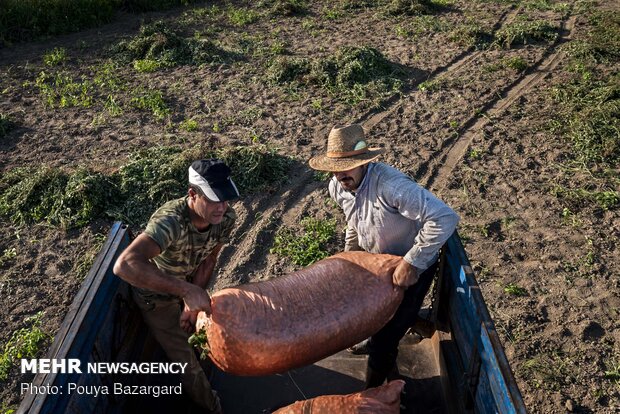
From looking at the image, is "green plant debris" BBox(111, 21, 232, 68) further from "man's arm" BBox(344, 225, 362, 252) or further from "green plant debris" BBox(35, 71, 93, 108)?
Answer: "man's arm" BBox(344, 225, 362, 252)

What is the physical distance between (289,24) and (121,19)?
4.39 metres

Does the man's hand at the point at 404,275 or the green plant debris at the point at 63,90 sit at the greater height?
the green plant debris at the point at 63,90

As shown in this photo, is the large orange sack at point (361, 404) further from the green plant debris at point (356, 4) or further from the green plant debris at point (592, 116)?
the green plant debris at point (356, 4)

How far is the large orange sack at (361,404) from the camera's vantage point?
8.57 ft

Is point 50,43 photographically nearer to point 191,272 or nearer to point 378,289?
point 191,272

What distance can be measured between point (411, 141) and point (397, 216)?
4422 millimetres

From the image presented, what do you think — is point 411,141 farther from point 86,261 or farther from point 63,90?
point 63,90

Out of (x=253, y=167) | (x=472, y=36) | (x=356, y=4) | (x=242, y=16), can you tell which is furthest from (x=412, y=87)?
(x=242, y=16)

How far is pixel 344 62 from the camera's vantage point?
9.35 meters

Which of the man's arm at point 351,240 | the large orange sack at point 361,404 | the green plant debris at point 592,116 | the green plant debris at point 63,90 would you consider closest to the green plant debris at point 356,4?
the green plant debris at point 592,116

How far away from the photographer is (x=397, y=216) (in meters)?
3.29

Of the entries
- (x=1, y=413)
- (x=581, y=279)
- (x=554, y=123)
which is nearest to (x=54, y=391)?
(x=1, y=413)

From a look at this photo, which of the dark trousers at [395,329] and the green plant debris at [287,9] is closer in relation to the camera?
the dark trousers at [395,329]

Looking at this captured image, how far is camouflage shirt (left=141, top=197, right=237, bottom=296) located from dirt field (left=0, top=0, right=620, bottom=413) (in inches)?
81.2
